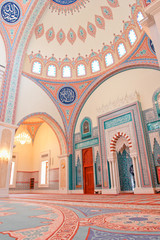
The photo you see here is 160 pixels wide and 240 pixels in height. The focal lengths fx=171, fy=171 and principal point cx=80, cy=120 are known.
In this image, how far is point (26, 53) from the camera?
9.26 meters

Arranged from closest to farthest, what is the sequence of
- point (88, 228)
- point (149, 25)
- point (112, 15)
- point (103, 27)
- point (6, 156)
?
1. point (88, 228)
2. point (149, 25)
3. point (6, 156)
4. point (112, 15)
5. point (103, 27)

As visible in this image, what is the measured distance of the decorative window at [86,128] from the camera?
9516mm

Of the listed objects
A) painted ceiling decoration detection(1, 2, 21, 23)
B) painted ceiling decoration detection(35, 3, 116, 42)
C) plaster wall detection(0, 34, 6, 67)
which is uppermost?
painted ceiling decoration detection(35, 3, 116, 42)

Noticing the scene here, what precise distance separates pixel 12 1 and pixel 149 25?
7.37m

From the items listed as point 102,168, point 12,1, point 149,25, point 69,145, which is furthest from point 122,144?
point 12,1

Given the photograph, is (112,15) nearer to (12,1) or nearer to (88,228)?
(12,1)

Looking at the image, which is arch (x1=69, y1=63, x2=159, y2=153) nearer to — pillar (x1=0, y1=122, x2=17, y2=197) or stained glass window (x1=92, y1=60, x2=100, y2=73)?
stained glass window (x1=92, y1=60, x2=100, y2=73)

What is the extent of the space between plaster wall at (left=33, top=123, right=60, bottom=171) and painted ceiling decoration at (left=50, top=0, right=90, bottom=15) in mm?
7502

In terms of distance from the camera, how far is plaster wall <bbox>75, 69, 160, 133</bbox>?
720 centimetres

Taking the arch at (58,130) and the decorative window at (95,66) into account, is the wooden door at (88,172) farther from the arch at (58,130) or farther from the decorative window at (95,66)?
the decorative window at (95,66)

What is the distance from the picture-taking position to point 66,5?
887 centimetres

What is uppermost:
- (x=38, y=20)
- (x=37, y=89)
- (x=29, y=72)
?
(x=38, y=20)

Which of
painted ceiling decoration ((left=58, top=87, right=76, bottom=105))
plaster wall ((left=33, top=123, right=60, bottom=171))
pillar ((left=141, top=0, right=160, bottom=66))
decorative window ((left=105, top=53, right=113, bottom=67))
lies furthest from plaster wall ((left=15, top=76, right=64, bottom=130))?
pillar ((left=141, top=0, right=160, bottom=66))

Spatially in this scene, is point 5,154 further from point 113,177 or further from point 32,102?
point 113,177
